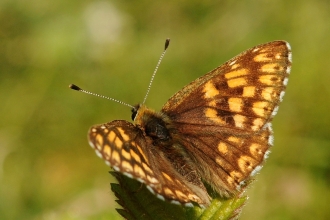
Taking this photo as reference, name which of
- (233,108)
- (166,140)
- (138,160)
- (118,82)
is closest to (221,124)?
(233,108)

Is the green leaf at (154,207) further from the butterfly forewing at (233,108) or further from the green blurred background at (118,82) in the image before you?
the green blurred background at (118,82)

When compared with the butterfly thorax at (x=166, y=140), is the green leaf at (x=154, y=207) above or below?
below

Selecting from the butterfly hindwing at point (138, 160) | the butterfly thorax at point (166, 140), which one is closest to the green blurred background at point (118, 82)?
the butterfly thorax at point (166, 140)

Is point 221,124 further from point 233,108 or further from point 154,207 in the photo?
point 154,207

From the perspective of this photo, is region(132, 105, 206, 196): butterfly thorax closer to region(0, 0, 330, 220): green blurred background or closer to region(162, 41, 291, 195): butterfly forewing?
region(162, 41, 291, 195): butterfly forewing

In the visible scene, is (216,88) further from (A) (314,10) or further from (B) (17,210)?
(A) (314,10)
